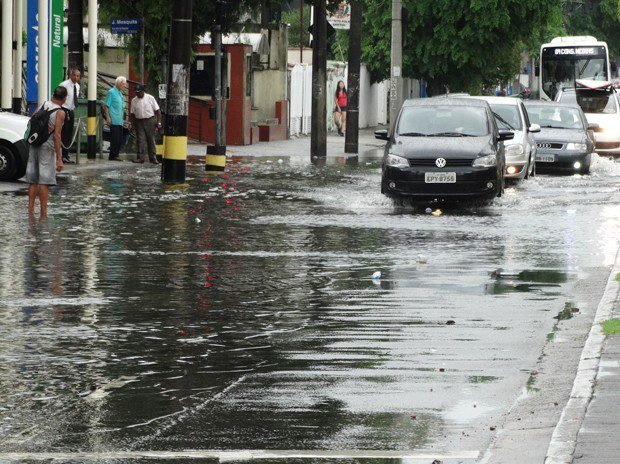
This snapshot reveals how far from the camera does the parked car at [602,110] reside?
39.3 metres

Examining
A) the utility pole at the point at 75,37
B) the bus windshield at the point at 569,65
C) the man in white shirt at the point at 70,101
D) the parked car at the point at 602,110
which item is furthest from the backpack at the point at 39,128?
the bus windshield at the point at 569,65

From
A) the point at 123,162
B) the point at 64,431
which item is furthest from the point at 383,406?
the point at 123,162

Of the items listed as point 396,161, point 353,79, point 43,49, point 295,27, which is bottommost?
point 396,161

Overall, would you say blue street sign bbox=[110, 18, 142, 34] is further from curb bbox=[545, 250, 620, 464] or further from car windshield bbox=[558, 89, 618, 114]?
curb bbox=[545, 250, 620, 464]

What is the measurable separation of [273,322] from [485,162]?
35.7 ft

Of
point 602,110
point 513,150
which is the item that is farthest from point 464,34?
point 513,150

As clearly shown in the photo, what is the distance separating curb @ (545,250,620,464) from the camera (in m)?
6.66

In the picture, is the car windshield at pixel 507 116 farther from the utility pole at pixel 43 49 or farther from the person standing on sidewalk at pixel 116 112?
the utility pole at pixel 43 49

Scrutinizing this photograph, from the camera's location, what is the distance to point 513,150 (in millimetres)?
27281

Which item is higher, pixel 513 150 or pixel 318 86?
pixel 318 86

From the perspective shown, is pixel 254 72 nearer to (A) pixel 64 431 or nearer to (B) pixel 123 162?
(B) pixel 123 162

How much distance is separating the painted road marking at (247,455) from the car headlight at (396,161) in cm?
1468

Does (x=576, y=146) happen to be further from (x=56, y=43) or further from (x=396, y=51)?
(x=56, y=43)

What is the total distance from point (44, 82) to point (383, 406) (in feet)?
73.9
